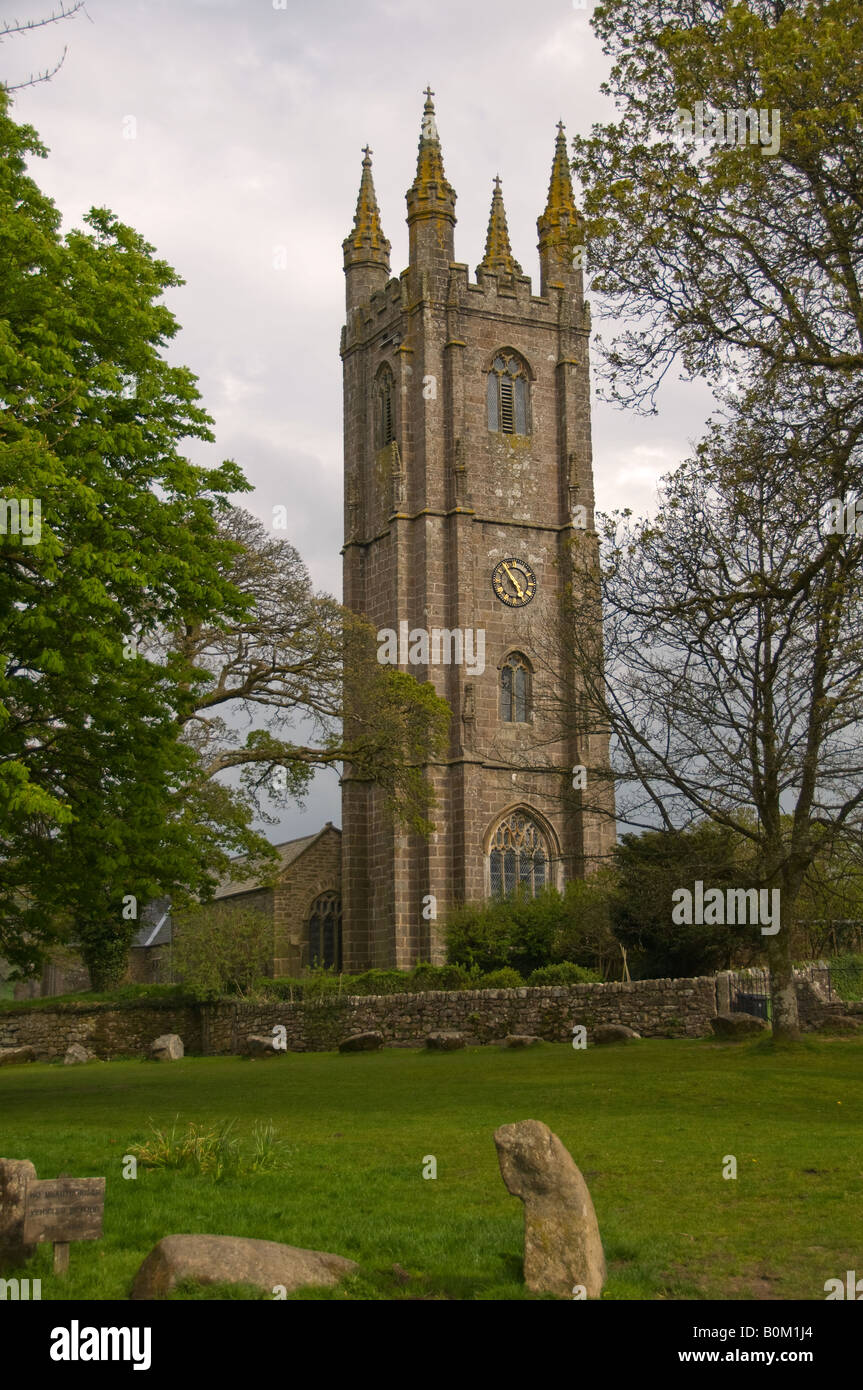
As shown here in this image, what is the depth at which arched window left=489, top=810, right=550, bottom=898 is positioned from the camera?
137ft

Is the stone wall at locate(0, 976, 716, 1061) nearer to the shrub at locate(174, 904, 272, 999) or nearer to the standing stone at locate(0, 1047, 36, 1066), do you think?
the standing stone at locate(0, 1047, 36, 1066)

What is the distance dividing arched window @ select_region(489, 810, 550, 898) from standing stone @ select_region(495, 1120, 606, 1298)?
3333 centimetres

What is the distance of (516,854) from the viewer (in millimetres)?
42156

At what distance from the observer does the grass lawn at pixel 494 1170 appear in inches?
311

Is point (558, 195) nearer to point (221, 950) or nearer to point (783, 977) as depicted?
point (221, 950)

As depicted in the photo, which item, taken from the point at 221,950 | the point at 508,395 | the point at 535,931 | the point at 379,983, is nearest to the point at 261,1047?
the point at 379,983

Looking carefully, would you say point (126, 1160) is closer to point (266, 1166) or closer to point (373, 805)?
point (266, 1166)

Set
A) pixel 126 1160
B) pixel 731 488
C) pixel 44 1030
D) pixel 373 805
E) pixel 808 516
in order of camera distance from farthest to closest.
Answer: pixel 373 805
pixel 44 1030
pixel 731 488
pixel 808 516
pixel 126 1160

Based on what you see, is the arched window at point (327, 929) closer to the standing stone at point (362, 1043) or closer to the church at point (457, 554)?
the church at point (457, 554)

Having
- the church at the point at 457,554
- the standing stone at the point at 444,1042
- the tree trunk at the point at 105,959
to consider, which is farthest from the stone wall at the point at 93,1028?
the standing stone at the point at 444,1042

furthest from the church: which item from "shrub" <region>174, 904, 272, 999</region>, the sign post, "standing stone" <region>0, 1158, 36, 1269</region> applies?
the sign post
